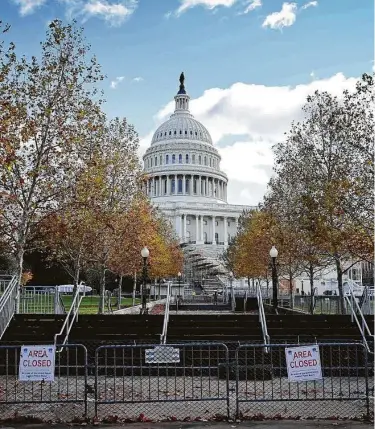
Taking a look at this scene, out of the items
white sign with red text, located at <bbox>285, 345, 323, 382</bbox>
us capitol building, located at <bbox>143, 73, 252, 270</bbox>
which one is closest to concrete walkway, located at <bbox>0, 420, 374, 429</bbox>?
white sign with red text, located at <bbox>285, 345, 323, 382</bbox>

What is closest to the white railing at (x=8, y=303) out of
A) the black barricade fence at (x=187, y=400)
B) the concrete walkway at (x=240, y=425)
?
the black barricade fence at (x=187, y=400)

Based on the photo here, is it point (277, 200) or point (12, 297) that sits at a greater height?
point (277, 200)

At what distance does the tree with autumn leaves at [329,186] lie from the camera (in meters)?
24.3

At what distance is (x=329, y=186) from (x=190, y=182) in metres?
128

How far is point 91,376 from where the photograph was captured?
607 inches

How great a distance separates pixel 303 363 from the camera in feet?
37.2

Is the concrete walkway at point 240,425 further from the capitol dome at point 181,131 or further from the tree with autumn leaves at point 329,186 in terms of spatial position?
the capitol dome at point 181,131

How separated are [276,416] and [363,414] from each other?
1.69m

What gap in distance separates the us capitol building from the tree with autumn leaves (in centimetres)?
10161

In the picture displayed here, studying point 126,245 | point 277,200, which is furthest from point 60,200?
point 277,200

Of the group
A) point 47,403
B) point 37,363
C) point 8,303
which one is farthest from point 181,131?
point 37,363

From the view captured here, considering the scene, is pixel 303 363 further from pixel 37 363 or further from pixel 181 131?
pixel 181 131

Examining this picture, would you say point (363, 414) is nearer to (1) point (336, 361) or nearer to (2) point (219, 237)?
(1) point (336, 361)

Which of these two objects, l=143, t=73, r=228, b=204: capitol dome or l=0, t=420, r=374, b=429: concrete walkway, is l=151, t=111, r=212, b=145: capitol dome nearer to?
l=143, t=73, r=228, b=204: capitol dome
